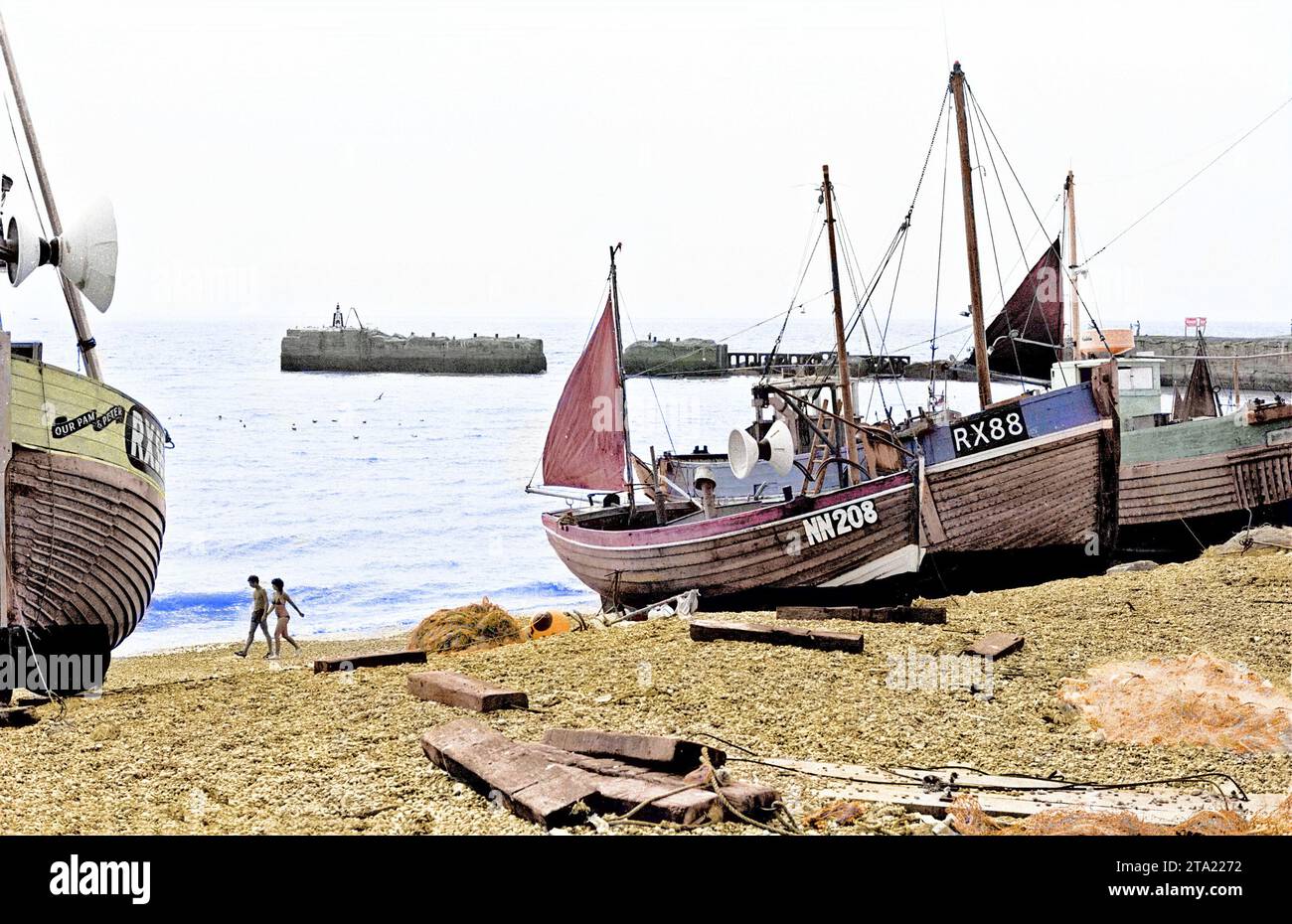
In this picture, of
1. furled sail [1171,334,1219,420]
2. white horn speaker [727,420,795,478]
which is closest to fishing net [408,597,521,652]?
white horn speaker [727,420,795,478]

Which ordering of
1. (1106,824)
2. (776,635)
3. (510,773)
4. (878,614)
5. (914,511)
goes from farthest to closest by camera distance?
(914,511) < (878,614) < (776,635) < (510,773) < (1106,824)

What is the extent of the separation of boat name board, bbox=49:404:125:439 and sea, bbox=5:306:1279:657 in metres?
9.75

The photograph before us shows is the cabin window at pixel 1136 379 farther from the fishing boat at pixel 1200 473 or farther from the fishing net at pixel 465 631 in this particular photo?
the fishing net at pixel 465 631

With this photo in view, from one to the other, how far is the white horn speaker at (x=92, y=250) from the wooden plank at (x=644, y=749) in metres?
5.48

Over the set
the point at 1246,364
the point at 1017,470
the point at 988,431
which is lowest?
the point at 1017,470

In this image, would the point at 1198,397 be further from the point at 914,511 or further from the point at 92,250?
the point at 92,250

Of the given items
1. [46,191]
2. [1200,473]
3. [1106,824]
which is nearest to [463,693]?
[1106,824]

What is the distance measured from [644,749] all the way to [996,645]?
3.60 metres

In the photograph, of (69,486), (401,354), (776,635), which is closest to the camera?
(776,635)

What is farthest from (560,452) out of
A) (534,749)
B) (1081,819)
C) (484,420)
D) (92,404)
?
(484,420)

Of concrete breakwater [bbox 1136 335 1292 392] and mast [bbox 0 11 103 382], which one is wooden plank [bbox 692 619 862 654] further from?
concrete breakwater [bbox 1136 335 1292 392]

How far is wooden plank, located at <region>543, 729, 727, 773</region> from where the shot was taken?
5.38 meters

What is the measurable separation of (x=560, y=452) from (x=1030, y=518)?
709 cm

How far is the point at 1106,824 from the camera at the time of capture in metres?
4.72
